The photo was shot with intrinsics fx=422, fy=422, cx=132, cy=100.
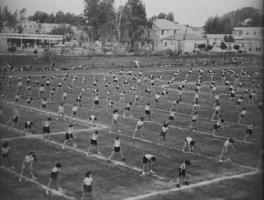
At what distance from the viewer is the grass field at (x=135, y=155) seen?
15.4 m

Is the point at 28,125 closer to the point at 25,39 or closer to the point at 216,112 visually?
the point at 216,112

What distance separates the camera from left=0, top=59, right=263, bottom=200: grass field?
15.4m

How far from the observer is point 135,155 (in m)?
20.1

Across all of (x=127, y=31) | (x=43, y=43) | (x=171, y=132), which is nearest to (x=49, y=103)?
(x=171, y=132)

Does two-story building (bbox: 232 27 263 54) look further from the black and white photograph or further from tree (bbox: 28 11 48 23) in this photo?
tree (bbox: 28 11 48 23)

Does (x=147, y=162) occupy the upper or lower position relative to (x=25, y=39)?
lower

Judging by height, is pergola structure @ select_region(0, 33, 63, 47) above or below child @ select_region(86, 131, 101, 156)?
above

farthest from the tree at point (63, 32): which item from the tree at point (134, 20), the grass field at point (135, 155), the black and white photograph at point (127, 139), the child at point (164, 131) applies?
the child at point (164, 131)

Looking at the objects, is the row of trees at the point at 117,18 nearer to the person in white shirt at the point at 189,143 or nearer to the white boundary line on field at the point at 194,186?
the person in white shirt at the point at 189,143

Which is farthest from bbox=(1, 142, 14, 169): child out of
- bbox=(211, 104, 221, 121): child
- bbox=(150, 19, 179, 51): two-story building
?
bbox=(150, 19, 179, 51): two-story building

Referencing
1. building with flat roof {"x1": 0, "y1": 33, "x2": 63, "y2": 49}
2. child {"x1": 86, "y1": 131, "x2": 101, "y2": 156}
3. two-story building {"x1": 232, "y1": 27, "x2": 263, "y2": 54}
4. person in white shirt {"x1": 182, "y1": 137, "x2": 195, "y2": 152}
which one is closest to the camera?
child {"x1": 86, "y1": 131, "x2": 101, "y2": 156}

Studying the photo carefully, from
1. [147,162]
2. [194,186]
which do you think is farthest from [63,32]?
[194,186]

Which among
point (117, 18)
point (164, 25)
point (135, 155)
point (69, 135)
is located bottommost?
point (135, 155)

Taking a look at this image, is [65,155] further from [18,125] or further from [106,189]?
[18,125]
